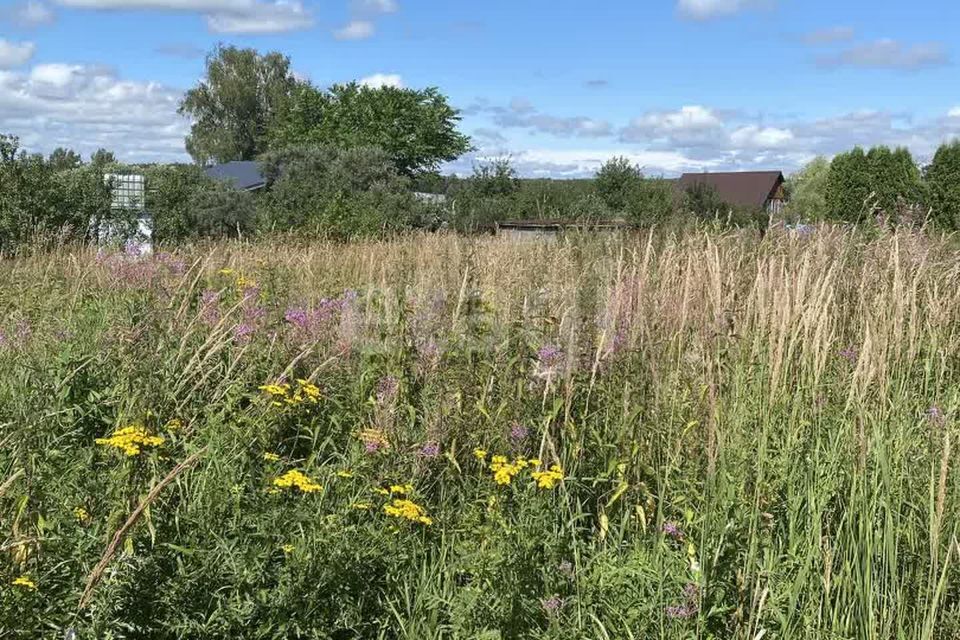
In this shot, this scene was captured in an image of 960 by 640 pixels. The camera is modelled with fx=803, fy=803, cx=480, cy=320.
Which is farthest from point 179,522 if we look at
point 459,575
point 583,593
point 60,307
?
point 60,307

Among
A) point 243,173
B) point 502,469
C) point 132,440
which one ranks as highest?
point 243,173

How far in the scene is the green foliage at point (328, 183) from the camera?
71.8 feet

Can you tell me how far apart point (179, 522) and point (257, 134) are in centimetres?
6355

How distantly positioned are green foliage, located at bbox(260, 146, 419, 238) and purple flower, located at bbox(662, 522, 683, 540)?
1554cm

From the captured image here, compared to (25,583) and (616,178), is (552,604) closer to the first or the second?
(25,583)

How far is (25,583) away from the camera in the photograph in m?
1.71

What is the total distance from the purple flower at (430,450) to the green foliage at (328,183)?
1504 centimetres

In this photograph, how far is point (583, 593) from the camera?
2314 millimetres

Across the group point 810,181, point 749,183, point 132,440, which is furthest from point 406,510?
point 749,183

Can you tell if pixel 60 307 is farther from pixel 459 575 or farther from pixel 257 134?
pixel 257 134

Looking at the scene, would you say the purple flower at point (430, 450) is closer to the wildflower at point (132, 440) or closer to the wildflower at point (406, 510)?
the wildflower at point (406, 510)

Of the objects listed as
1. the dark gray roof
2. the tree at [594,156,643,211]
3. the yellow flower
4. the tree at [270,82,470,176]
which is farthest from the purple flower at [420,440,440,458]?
the tree at [270,82,470,176]

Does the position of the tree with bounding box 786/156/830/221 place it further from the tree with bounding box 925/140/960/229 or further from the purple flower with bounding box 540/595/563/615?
the purple flower with bounding box 540/595/563/615

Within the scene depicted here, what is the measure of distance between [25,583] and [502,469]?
4.14ft
